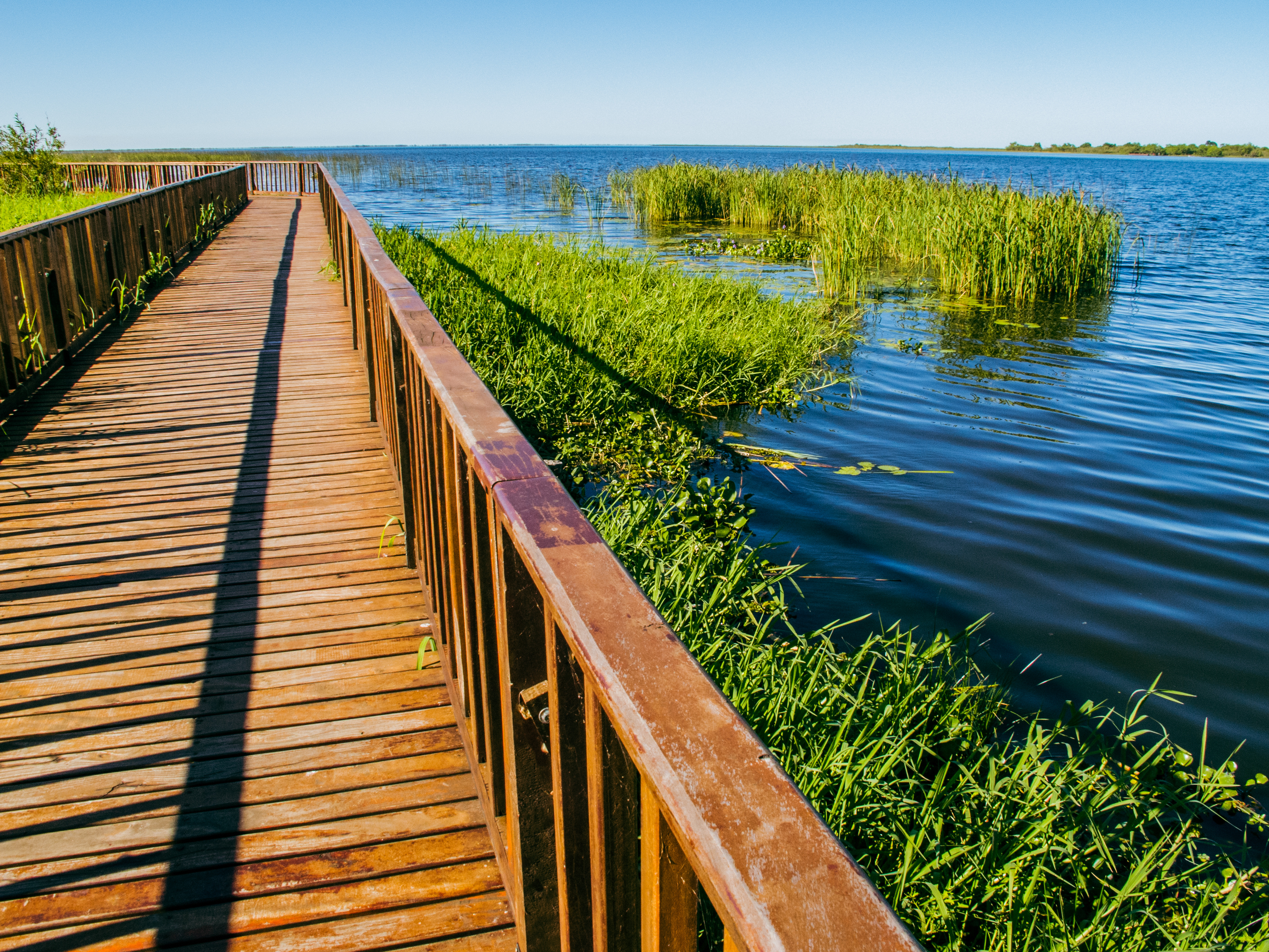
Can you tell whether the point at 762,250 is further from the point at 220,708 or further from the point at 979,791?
the point at 220,708

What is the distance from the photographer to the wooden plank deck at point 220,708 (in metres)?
1.86

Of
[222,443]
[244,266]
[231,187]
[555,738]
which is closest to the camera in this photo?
[555,738]

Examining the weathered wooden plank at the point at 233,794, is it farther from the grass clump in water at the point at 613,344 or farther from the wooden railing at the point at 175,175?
the wooden railing at the point at 175,175

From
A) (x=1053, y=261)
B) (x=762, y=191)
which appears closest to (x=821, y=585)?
(x=1053, y=261)

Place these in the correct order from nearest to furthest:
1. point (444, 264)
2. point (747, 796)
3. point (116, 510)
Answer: point (747, 796)
point (116, 510)
point (444, 264)

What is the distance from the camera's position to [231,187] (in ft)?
58.3

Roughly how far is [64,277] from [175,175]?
1924 cm

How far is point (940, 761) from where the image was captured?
127 inches

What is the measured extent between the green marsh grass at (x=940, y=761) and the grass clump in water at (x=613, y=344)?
6 cm

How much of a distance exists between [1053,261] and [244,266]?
11839 mm

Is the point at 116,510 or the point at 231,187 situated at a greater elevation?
the point at 231,187

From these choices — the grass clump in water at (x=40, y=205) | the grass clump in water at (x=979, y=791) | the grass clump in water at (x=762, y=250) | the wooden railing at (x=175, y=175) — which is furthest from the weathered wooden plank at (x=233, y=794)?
the wooden railing at (x=175, y=175)

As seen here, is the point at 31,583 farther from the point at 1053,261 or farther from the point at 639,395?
the point at 1053,261

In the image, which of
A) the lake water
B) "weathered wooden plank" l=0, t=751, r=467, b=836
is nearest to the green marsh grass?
the lake water
